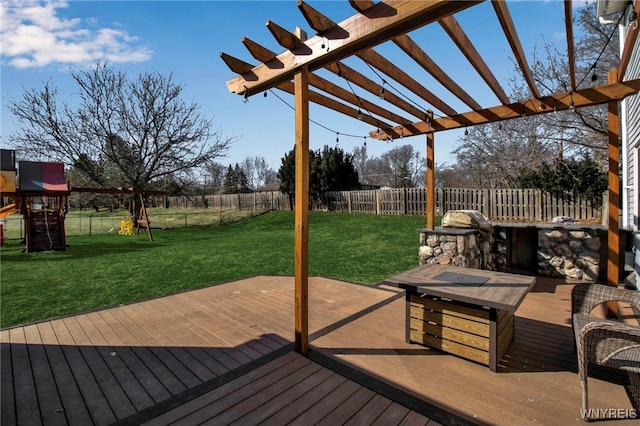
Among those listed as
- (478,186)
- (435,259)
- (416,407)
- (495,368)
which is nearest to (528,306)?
(435,259)

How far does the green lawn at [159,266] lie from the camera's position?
4621mm

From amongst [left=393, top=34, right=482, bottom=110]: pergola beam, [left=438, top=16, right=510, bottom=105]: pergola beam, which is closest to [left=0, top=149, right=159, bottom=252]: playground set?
[left=393, top=34, right=482, bottom=110]: pergola beam

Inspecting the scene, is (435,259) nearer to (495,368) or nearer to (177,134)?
(495,368)

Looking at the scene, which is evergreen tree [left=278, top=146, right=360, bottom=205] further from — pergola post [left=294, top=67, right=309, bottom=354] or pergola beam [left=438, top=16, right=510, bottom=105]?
pergola post [left=294, top=67, right=309, bottom=354]

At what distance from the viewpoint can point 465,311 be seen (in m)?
2.48

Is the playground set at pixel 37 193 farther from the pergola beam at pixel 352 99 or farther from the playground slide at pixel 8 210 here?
the pergola beam at pixel 352 99

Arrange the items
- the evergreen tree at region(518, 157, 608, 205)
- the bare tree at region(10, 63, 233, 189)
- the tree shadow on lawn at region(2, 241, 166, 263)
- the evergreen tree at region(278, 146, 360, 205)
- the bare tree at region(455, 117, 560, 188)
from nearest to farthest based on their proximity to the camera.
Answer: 1. the tree shadow on lawn at region(2, 241, 166, 263)
2. the evergreen tree at region(518, 157, 608, 205)
3. the bare tree at region(455, 117, 560, 188)
4. the bare tree at region(10, 63, 233, 189)
5. the evergreen tree at region(278, 146, 360, 205)

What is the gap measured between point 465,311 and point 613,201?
2.48m

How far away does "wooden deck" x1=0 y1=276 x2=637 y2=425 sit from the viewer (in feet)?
6.20

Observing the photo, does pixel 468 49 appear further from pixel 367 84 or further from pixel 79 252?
pixel 79 252

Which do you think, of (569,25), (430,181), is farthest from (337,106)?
(569,25)

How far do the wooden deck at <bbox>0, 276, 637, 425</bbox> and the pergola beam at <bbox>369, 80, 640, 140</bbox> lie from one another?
2.47 meters

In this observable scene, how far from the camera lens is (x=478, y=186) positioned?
735 inches

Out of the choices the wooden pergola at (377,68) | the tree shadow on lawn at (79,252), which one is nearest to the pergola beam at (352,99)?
the wooden pergola at (377,68)
